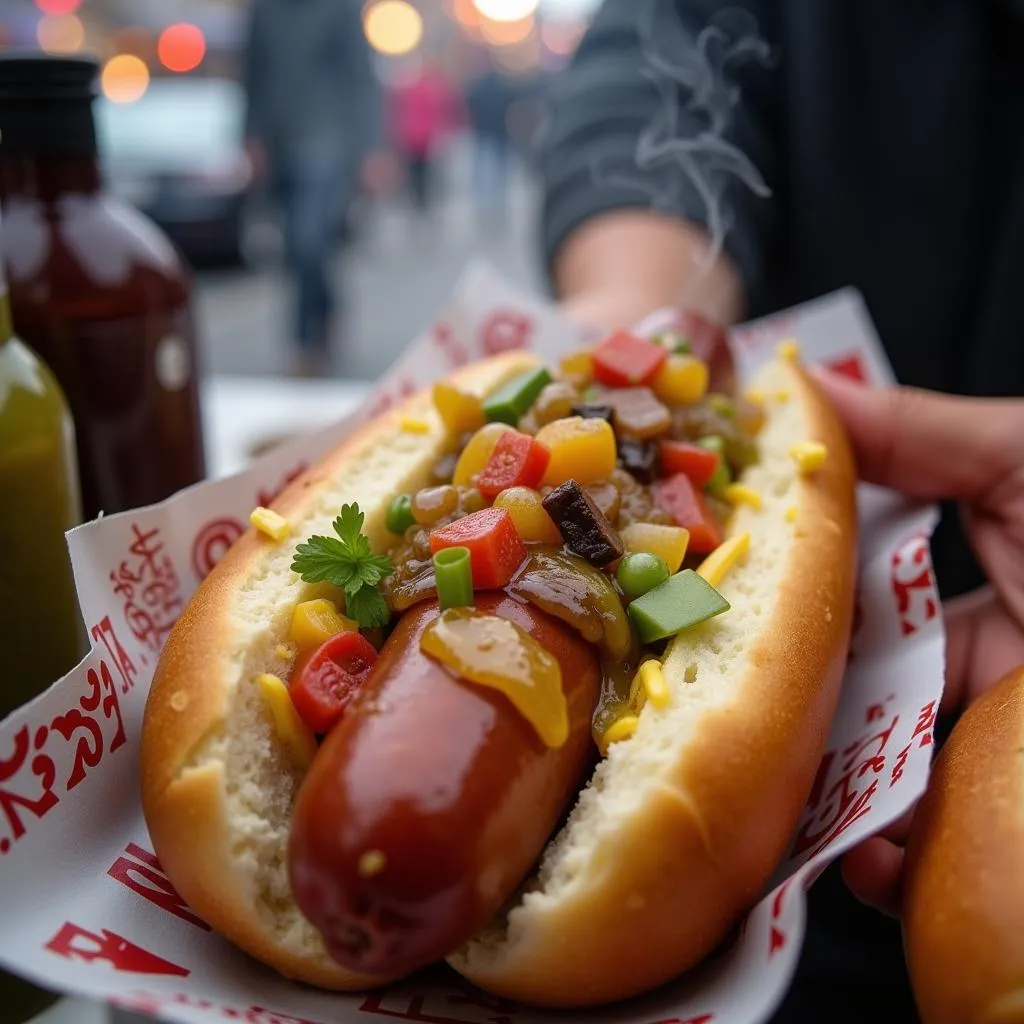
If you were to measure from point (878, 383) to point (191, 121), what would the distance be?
1425cm

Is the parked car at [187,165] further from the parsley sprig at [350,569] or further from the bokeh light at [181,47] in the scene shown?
the parsley sprig at [350,569]

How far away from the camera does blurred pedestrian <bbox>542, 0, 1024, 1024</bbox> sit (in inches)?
143

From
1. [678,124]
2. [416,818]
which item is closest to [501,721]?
[416,818]

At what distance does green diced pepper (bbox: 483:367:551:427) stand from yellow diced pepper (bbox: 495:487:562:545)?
46 cm

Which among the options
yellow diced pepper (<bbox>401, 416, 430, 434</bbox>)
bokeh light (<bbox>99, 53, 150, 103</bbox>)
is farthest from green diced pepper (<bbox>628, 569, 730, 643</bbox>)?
bokeh light (<bbox>99, 53, 150, 103</bbox>)

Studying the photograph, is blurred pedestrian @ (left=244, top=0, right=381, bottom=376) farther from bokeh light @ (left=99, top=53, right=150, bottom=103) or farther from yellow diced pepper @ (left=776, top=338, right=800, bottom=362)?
bokeh light @ (left=99, top=53, right=150, bottom=103)

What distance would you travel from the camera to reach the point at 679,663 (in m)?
1.95

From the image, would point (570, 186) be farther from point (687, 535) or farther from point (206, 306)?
point (206, 306)

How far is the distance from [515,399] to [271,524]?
0.70 metres

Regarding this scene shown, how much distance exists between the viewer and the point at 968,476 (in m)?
2.77

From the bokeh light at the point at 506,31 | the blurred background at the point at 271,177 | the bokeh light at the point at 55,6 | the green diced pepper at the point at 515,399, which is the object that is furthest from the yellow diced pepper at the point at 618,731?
the bokeh light at the point at 506,31

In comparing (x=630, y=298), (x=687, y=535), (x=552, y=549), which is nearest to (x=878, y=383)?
(x=630, y=298)

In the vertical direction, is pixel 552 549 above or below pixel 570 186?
below

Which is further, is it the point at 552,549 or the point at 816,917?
the point at 816,917
